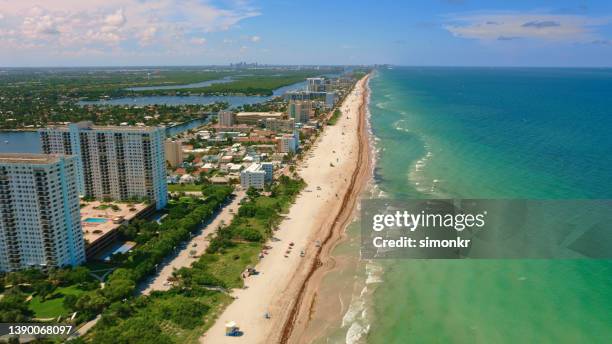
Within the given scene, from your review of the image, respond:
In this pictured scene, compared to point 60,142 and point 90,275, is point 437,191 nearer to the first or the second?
point 90,275

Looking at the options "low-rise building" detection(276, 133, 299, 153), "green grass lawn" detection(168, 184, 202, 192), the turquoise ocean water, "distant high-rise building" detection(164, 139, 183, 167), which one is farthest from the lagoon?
"green grass lawn" detection(168, 184, 202, 192)

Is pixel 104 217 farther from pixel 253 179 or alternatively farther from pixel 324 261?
pixel 324 261

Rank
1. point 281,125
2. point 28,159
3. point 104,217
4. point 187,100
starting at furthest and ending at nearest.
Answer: point 187,100 < point 281,125 < point 104,217 < point 28,159

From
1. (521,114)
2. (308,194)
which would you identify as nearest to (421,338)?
(308,194)

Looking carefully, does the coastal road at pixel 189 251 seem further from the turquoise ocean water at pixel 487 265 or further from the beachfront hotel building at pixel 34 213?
the turquoise ocean water at pixel 487 265

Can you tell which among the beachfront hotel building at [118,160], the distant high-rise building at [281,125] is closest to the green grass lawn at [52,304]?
the beachfront hotel building at [118,160]

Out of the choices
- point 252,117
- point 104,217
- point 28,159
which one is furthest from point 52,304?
point 252,117
